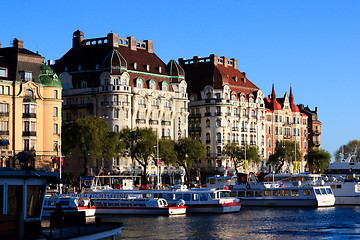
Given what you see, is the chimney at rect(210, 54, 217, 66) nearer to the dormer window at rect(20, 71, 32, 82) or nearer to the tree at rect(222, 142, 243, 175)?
the tree at rect(222, 142, 243, 175)

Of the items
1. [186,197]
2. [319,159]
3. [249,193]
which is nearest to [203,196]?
[186,197]

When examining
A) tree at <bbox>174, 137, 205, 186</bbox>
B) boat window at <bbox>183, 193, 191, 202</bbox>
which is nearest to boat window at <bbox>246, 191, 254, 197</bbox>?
boat window at <bbox>183, 193, 191, 202</bbox>

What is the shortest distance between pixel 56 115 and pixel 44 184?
276 ft

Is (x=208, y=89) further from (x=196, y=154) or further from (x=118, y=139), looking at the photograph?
(x=118, y=139)

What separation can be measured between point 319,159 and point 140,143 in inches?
2740

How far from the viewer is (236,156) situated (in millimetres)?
153875

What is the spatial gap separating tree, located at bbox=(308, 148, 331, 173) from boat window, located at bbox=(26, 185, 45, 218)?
509 feet

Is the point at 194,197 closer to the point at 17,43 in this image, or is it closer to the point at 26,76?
the point at 26,76

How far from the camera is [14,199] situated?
29.5 metres

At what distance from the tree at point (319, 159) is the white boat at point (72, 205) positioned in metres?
108

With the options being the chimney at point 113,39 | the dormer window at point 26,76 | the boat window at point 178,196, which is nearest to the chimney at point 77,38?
the chimney at point 113,39

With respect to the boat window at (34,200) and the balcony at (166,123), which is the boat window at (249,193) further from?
the boat window at (34,200)

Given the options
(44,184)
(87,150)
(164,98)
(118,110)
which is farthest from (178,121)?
(44,184)

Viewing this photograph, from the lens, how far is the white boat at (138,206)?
3194 inches
